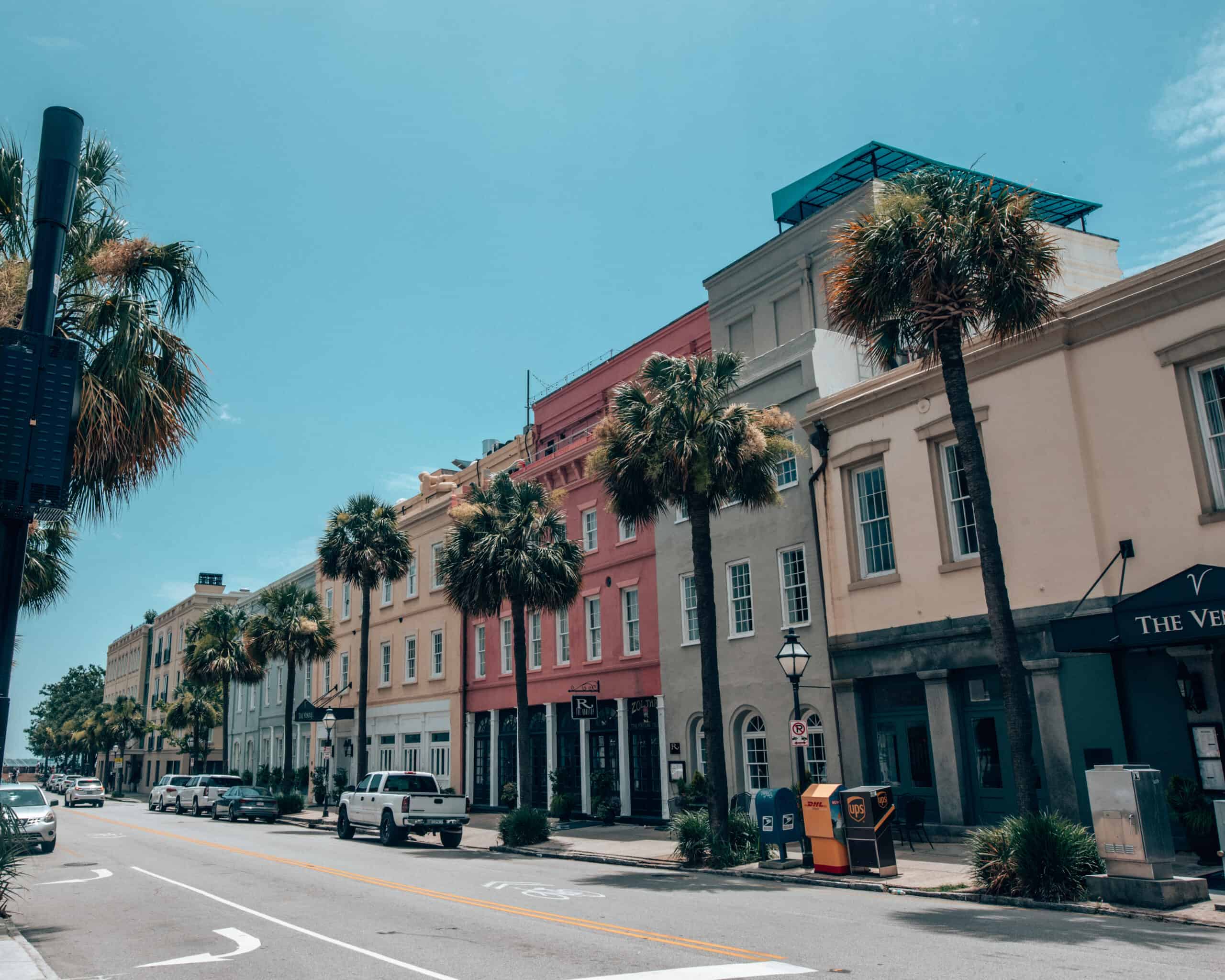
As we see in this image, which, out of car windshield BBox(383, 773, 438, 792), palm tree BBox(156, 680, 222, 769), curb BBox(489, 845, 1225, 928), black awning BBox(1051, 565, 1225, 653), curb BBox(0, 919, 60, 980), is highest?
palm tree BBox(156, 680, 222, 769)

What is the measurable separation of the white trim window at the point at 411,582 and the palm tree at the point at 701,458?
23.7 m

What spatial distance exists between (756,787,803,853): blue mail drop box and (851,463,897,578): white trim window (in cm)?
609

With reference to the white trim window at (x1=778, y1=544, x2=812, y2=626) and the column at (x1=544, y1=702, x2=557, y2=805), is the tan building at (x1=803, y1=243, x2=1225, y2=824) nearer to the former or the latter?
the white trim window at (x1=778, y1=544, x2=812, y2=626)

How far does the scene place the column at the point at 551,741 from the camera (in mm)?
32594

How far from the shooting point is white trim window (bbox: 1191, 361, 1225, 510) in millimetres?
15859

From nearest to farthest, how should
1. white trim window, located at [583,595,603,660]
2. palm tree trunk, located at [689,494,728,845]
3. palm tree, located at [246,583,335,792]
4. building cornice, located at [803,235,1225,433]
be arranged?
building cornice, located at [803,235,1225,433] → palm tree trunk, located at [689,494,728,845] → white trim window, located at [583,595,603,660] → palm tree, located at [246,583,335,792]

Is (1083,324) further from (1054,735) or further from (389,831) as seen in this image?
(389,831)

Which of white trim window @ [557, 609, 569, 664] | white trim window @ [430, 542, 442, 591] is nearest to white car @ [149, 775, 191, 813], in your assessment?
white trim window @ [430, 542, 442, 591]

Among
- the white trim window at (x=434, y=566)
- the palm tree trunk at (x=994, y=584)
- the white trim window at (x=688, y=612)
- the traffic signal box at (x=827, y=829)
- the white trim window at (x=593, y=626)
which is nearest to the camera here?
the palm tree trunk at (x=994, y=584)

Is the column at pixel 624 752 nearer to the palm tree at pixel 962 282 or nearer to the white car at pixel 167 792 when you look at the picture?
the palm tree at pixel 962 282

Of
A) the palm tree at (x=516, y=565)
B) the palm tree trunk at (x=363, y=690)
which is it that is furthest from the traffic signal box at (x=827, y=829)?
the palm tree trunk at (x=363, y=690)

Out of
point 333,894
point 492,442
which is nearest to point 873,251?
point 333,894

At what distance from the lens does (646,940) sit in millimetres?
10227

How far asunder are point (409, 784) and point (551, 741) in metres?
7.73
